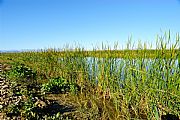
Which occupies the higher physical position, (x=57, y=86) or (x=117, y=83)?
(x=117, y=83)

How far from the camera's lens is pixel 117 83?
5082mm

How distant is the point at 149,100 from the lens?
3879mm

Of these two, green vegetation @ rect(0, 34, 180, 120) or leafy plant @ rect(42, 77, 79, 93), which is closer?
green vegetation @ rect(0, 34, 180, 120)

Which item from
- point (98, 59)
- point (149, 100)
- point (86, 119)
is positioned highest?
point (98, 59)

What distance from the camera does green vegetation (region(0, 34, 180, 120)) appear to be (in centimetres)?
381

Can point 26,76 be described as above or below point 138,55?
below

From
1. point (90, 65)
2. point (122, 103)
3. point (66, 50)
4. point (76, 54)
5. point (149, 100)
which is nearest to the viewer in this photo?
point (149, 100)

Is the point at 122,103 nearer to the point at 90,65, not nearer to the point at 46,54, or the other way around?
the point at 90,65

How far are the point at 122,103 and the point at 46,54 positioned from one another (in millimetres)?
5397

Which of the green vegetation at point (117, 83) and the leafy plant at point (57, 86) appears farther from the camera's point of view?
the leafy plant at point (57, 86)

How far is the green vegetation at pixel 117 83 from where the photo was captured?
3812mm

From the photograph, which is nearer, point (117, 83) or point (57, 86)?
point (117, 83)

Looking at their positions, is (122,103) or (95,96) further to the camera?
(95,96)

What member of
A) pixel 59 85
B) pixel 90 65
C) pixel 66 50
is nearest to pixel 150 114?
pixel 90 65
